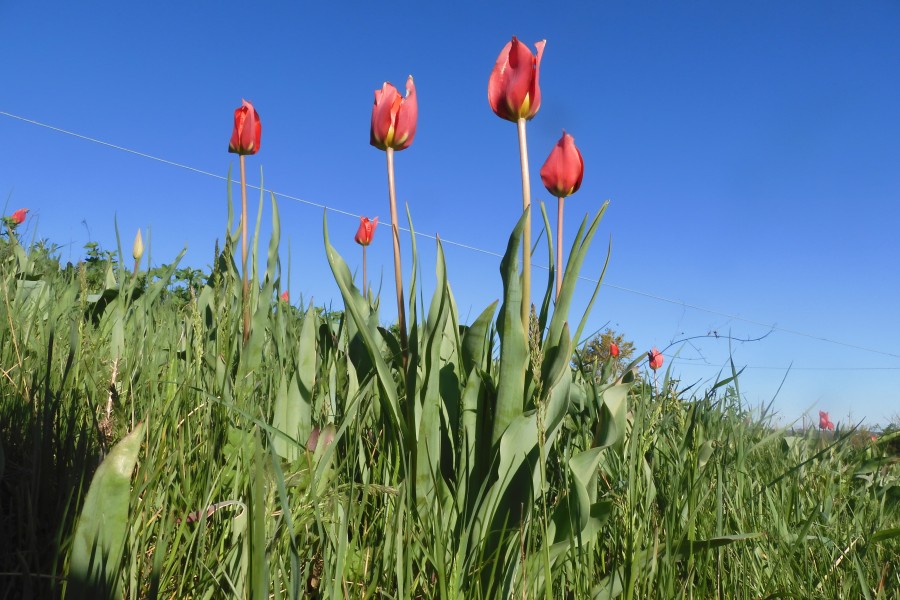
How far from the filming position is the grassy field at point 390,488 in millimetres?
948

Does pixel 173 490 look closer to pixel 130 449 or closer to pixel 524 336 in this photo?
pixel 130 449

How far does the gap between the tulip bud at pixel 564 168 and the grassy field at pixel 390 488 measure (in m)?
0.26

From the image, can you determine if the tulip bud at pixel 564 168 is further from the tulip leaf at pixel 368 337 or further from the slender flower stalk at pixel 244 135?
the slender flower stalk at pixel 244 135

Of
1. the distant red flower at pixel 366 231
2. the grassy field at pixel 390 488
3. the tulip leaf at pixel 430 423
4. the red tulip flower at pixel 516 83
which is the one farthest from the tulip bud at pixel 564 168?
the distant red flower at pixel 366 231

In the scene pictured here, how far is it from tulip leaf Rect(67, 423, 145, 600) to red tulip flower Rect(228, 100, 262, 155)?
4.29ft

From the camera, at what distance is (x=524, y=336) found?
4.00ft

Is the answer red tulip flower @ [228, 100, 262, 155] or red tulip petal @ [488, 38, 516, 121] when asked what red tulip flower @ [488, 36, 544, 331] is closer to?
red tulip petal @ [488, 38, 516, 121]

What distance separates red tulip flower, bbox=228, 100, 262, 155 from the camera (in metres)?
1.99

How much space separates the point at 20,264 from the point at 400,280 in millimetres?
2349

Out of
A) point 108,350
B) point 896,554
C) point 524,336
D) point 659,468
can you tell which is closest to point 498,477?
point 524,336

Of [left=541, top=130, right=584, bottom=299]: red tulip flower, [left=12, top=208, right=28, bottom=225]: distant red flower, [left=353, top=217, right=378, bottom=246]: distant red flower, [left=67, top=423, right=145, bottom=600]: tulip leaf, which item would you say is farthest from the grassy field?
[left=12, top=208, right=28, bottom=225]: distant red flower

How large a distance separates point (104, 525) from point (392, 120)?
0.99 metres

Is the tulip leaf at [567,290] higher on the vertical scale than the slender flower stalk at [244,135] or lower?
lower

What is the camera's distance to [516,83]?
1362 mm
